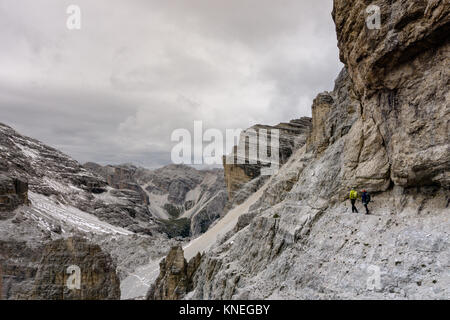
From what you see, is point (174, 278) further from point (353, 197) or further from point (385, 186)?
point (385, 186)

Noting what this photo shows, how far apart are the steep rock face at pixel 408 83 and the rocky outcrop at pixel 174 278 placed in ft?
95.2

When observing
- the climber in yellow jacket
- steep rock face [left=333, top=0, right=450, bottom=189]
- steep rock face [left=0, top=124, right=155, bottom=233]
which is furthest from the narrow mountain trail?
steep rock face [left=0, top=124, right=155, bottom=233]

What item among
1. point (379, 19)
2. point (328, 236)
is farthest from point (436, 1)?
point (328, 236)

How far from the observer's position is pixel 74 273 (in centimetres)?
2461

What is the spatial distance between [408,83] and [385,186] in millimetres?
5543

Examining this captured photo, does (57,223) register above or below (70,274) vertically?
above

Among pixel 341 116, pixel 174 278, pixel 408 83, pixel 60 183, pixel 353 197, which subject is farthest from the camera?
pixel 60 183

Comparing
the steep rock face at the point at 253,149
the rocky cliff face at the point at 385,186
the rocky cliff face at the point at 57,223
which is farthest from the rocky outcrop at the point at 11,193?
the rocky cliff face at the point at 385,186

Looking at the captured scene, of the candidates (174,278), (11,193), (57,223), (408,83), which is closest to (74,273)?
(174,278)

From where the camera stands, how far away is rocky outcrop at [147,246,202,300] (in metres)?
35.4

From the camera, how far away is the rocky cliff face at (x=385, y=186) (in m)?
12.1
